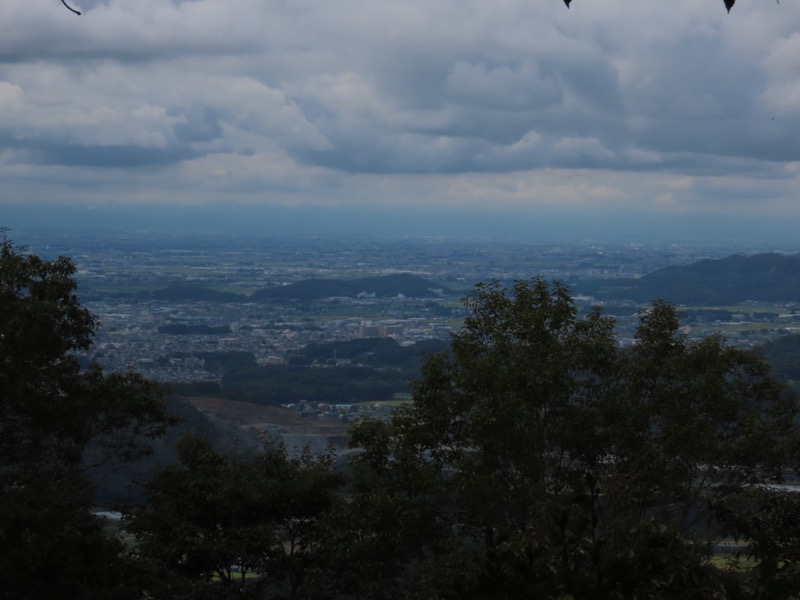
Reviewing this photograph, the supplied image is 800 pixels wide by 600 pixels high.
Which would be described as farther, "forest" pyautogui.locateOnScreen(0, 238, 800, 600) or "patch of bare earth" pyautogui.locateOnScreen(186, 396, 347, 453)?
"patch of bare earth" pyautogui.locateOnScreen(186, 396, 347, 453)

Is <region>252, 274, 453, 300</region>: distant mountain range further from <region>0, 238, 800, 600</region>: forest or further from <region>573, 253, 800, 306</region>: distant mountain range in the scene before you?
<region>0, 238, 800, 600</region>: forest

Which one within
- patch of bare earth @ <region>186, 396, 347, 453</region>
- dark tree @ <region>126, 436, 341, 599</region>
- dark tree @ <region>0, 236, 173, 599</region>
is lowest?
patch of bare earth @ <region>186, 396, 347, 453</region>

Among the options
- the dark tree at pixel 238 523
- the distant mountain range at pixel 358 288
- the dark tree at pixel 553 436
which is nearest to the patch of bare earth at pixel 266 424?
the dark tree at pixel 238 523

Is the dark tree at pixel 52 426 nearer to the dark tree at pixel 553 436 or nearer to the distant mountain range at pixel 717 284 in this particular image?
the dark tree at pixel 553 436

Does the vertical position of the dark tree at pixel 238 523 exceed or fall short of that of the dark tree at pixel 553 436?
it falls short

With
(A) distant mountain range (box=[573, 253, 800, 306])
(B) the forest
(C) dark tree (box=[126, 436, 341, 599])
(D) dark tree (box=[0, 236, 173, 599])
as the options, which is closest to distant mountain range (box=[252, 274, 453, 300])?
(A) distant mountain range (box=[573, 253, 800, 306])

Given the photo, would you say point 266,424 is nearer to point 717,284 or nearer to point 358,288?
point 717,284

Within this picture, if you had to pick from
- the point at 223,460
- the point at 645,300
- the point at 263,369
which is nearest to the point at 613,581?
the point at 223,460
